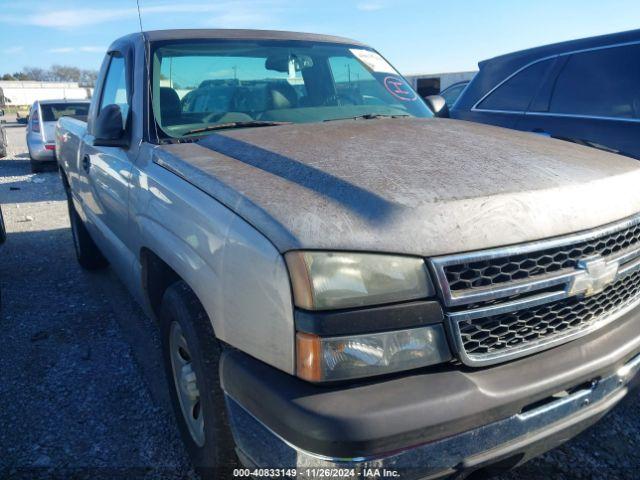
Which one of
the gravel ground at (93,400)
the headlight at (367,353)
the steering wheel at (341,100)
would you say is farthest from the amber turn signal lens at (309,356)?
the steering wheel at (341,100)

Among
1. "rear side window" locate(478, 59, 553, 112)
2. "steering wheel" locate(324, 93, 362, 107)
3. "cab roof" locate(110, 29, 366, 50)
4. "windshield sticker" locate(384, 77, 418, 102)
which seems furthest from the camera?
"rear side window" locate(478, 59, 553, 112)

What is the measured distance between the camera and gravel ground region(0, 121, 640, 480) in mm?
2332

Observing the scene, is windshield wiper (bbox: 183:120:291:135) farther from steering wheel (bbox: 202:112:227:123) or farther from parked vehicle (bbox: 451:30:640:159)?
parked vehicle (bbox: 451:30:640:159)

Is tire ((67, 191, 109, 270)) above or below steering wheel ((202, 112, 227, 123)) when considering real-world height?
below

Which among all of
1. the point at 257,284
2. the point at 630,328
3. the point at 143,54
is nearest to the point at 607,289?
the point at 630,328

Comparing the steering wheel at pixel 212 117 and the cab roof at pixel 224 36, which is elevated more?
the cab roof at pixel 224 36

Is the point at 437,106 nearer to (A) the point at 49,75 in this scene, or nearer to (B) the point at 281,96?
(B) the point at 281,96

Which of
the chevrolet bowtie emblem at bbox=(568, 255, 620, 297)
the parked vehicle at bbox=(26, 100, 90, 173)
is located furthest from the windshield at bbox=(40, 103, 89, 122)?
the chevrolet bowtie emblem at bbox=(568, 255, 620, 297)

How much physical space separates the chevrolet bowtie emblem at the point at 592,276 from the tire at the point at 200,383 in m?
1.19

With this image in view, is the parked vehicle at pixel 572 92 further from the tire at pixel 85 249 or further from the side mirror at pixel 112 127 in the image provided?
the tire at pixel 85 249

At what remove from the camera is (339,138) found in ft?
7.71

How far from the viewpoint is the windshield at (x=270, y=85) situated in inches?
110

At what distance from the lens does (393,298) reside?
1485 mm

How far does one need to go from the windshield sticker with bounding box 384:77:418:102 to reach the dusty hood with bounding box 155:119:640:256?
105 cm
